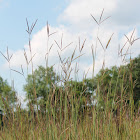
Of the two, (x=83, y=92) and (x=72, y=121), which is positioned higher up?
(x=83, y=92)

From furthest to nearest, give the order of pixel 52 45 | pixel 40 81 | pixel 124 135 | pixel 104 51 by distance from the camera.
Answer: pixel 40 81, pixel 124 135, pixel 52 45, pixel 104 51

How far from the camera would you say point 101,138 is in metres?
2.56

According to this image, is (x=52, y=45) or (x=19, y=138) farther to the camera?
(x=19, y=138)

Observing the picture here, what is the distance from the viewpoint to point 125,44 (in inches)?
102

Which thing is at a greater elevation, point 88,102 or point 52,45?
point 52,45

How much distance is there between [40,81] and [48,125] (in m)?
36.2

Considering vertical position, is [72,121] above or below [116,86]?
below

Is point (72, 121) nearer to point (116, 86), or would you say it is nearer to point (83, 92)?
point (83, 92)

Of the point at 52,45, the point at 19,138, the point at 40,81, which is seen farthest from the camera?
the point at 40,81

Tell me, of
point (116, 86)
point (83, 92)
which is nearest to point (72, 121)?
point (83, 92)

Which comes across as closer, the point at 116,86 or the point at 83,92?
the point at 116,86

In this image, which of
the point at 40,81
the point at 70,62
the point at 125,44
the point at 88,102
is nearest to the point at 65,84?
the point at 70,62

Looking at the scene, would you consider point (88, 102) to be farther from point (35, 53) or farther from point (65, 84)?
point (35, 53)

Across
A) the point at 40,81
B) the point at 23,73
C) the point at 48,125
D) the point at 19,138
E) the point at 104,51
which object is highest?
the point at 40,81
